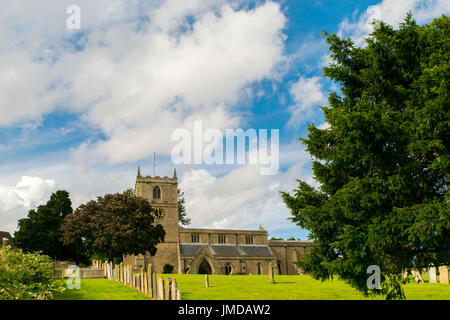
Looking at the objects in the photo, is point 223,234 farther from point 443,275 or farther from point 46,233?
point 443,275

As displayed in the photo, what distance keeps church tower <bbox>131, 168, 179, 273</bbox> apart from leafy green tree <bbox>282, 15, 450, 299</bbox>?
49.3m

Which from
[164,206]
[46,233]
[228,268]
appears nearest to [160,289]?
[46,233]

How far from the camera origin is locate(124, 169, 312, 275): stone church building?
58.5 metres

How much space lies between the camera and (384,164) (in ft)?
41.3

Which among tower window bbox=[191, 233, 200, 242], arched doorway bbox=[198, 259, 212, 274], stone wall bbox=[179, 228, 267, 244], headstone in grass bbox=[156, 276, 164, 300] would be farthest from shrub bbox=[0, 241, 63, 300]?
tower window bbox=[191, 233, 200, 242]

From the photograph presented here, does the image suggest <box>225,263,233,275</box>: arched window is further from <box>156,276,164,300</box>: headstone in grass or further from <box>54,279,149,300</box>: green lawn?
<box>156,276,164,300</box>: headstone in grass

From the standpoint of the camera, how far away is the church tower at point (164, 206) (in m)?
60.7

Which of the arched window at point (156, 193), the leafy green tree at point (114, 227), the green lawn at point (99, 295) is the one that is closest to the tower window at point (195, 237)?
the arched window at point (156, 193)

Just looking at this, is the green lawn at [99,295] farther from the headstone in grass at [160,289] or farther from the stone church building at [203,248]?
the stone church building at [203,248]

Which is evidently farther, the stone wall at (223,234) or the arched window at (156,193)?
the stone wall at (223,234)
